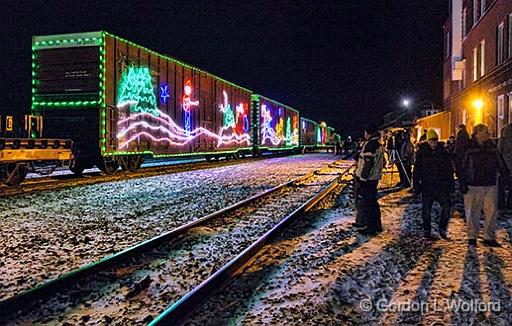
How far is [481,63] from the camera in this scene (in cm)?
2330

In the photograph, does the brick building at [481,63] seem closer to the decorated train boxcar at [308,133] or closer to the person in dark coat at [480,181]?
the person in dark coat at [480,181]

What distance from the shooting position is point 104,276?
554cm

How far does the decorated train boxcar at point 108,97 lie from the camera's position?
49.7ft

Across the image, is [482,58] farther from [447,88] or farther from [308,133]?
[308,133]

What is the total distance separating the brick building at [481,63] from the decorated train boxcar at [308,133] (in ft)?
68.4

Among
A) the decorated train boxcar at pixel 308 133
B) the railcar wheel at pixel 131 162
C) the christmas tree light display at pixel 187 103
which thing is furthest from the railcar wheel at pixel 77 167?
the decorated train boxcar at pixel 308 133

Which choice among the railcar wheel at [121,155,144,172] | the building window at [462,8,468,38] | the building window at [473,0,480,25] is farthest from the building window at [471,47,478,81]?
the railcar wheel at [121,155,144,172]

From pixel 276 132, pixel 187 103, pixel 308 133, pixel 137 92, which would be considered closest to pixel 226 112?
pixel 187 103

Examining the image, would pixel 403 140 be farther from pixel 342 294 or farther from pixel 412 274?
pixel 342 294

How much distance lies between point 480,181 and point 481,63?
733 inches

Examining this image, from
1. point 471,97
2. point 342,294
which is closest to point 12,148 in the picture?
point 342,294

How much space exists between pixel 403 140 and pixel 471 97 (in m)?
11.6

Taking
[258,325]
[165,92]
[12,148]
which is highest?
[165,92]

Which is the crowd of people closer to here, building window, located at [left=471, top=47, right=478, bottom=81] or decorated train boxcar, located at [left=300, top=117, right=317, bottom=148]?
building window, located at [left=471, top=47, right=478, bottom=81]
